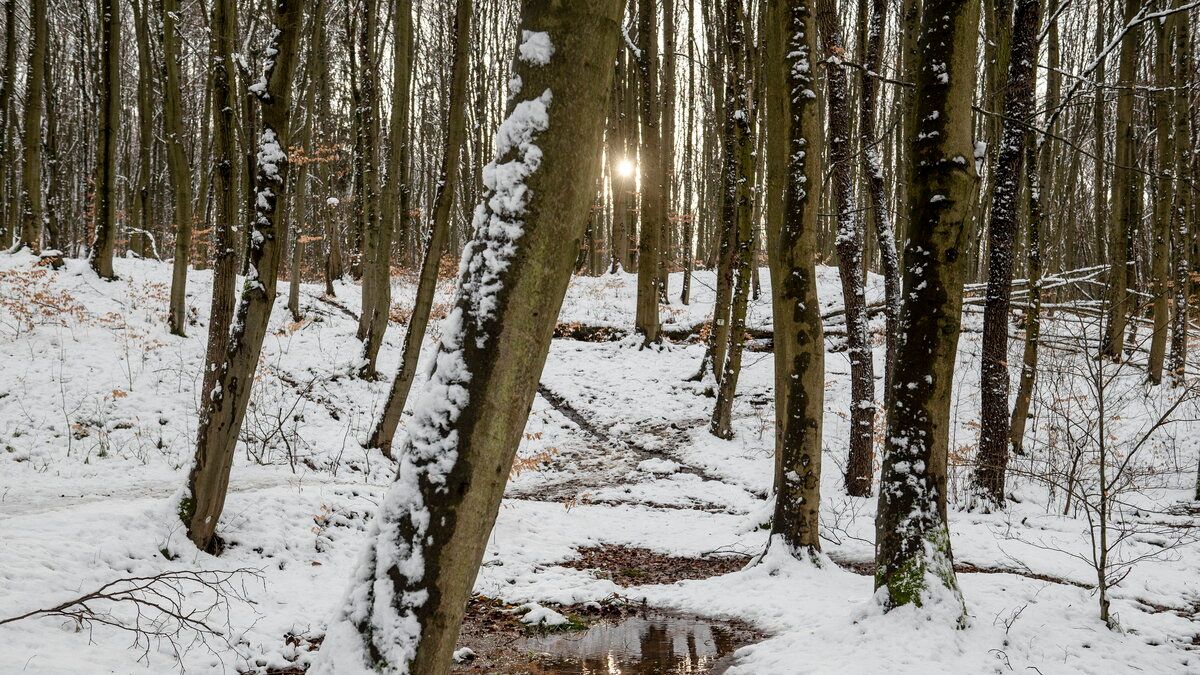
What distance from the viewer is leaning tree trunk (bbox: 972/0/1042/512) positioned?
27.9 feet

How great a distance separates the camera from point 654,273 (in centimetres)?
1706

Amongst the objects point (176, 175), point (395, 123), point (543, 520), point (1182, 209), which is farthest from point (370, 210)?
point (1182, 209)

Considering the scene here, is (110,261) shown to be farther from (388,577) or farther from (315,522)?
(388,577)

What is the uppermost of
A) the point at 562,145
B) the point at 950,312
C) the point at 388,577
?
the point at 562,145

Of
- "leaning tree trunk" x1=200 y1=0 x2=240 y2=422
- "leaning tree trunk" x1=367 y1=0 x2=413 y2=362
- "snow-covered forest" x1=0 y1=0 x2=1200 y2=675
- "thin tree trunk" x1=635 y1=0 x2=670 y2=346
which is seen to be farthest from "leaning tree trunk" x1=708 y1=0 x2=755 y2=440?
"leaning tree trunk" x1=200 y1=0 x2=240 y2=422

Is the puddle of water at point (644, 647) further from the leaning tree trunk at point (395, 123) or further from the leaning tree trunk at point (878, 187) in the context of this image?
the leaning tree trunk at point (395, 123)

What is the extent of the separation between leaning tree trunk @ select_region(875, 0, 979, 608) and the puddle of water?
1216 millimetres

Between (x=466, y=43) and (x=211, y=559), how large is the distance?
7496mm

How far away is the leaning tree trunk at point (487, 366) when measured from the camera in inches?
95.7

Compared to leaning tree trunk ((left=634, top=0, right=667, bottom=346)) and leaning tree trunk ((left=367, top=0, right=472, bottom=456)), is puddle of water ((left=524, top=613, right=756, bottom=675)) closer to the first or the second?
leaning tree trunk ((left=367, top=0, right=472, bottom=456))

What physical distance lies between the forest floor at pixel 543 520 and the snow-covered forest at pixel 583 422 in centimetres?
5

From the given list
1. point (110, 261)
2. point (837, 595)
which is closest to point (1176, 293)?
point (837, 595)

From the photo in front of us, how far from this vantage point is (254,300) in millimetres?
5660

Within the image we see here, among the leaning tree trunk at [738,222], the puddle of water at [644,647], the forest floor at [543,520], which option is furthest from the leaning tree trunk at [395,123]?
the puddle of water at [644,647]
